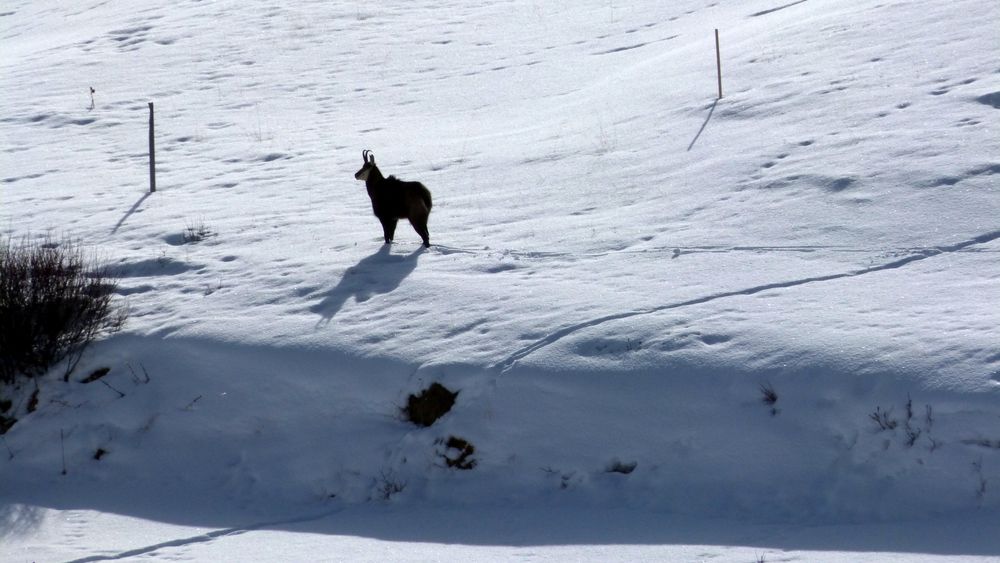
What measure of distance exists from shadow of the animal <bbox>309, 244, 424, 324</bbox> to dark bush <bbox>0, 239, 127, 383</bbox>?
1.96 meters

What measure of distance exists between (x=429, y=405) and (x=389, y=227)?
3.40 metres

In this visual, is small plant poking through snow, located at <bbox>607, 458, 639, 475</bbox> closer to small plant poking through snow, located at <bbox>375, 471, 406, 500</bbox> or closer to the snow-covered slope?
the snow-covered slope

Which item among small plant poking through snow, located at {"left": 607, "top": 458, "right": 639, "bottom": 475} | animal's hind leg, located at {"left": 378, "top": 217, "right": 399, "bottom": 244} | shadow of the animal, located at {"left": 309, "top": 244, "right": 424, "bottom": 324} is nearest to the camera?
small plant poking through snow, located at {"left": 607, "top": 458, "right": 639, "bottom": 475}

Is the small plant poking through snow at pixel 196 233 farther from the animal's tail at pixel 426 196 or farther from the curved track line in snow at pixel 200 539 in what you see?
the curved track line in snow at pixel 200 539

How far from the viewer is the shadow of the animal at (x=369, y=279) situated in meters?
10.2

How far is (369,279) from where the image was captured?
35.3 feet

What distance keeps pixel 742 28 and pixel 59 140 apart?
39.8 ft

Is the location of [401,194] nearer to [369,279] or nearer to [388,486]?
[369,279]

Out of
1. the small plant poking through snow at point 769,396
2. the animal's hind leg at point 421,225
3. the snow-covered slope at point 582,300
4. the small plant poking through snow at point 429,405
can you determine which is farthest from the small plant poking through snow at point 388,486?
the animal's hind leg at point 421,225

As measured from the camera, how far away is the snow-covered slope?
7.59m

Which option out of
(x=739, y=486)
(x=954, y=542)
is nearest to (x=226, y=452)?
(x=739, y=486)

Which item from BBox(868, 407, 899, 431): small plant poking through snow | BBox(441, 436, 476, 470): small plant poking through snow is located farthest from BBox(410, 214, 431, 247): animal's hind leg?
BBox(868, 407, 899, 431): small plant poking through snow

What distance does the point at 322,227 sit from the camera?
1286 cm

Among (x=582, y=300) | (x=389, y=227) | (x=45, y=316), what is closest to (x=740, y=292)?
(x=582, y=300)
